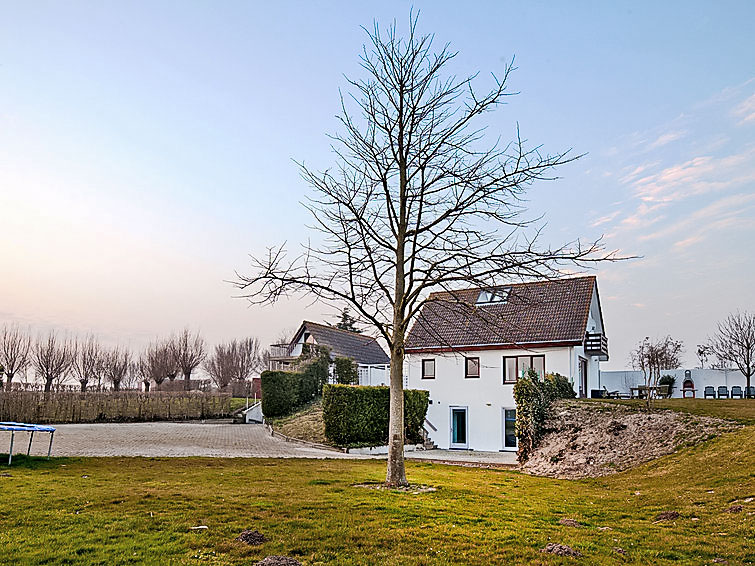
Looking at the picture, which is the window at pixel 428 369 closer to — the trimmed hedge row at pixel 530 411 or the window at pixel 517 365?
the window at pixel 517 365

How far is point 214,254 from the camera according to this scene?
70.6 feet

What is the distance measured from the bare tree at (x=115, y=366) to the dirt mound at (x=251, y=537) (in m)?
48.0

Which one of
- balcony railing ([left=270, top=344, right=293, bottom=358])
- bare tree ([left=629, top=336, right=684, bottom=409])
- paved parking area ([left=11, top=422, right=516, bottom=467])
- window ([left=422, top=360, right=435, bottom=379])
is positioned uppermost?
balcony railing ([left=270, top=344, right=293, bottom=358])

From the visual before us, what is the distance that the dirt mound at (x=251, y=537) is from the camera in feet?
22.0

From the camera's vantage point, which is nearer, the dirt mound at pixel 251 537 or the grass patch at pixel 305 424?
the dirt mound at pixel 251 537

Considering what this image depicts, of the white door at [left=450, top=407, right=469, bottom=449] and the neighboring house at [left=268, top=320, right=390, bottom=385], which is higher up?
the neighboring house at [left=268, top=320, right=390, bottom=385]

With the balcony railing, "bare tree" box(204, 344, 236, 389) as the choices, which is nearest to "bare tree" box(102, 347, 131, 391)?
"bare tree" box(204, 344, 236, 389)

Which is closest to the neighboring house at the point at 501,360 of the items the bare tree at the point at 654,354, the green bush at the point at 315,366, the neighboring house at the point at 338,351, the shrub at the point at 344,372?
the bare tree at the point at 654,354

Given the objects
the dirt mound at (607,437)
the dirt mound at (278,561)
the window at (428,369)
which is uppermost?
the window at (428,369)

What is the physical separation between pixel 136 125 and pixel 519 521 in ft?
49.8

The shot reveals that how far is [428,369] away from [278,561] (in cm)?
2433

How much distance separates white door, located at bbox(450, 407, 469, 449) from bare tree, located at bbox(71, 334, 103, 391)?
32720 millimetres

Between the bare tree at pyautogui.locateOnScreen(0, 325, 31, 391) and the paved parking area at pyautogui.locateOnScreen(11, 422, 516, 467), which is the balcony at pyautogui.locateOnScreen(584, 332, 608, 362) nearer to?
the paved parking area at pyautogui.locateOnScreen(11, 422, 516, 467)

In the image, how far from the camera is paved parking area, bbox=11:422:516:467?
61.5ft
